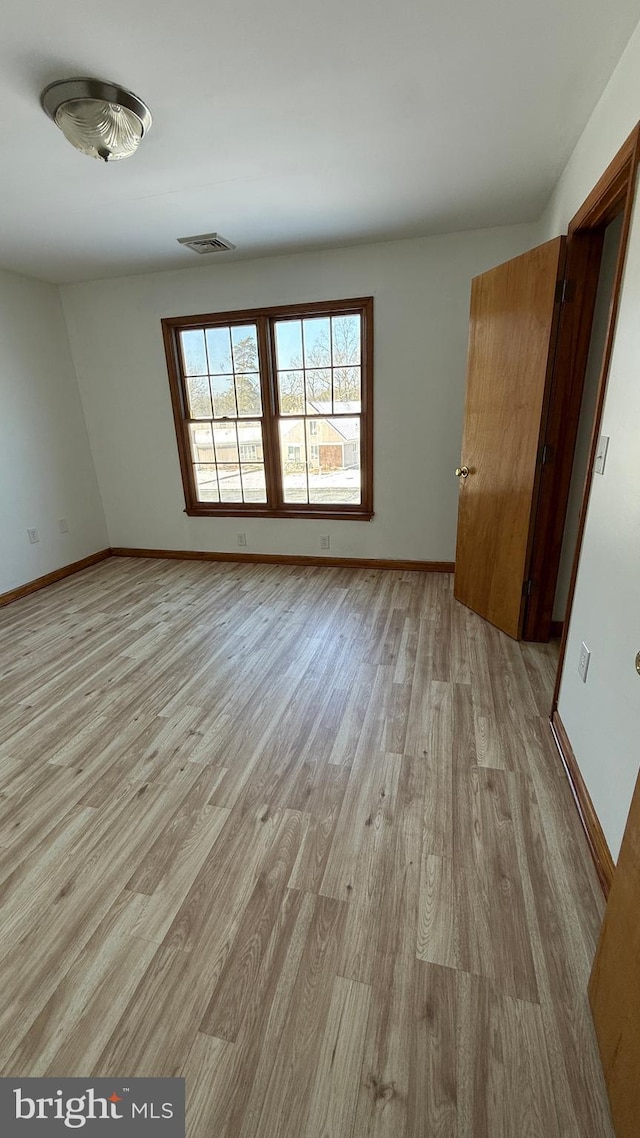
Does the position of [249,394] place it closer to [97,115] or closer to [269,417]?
[269,417]

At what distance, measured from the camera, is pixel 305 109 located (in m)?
1.83

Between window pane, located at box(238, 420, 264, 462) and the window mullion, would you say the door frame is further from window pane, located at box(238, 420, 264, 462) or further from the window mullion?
window pane, located at box(238, 420, 264, 462)

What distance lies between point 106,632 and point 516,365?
3087 mm

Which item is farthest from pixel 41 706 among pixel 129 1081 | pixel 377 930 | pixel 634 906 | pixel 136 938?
pixel 634 906

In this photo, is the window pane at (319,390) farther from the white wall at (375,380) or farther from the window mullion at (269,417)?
the white wall at (375,380)

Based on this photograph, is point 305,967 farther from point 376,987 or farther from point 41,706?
point 41,706

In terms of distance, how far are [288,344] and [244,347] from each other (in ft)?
1.32

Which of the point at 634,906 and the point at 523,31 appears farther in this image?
the point at 523,31

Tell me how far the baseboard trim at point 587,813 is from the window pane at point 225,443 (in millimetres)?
3387

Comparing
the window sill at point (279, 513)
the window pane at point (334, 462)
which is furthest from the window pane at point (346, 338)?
the window sill at point (279, 513)

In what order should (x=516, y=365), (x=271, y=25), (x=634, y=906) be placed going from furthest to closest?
1. (x=516, y=365)
2. (x=271, y=25)
3. (x=634, y=906)

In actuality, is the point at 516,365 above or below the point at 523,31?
below

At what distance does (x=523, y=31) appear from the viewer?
1.49 meters

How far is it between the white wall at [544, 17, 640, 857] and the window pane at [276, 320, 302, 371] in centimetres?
233
